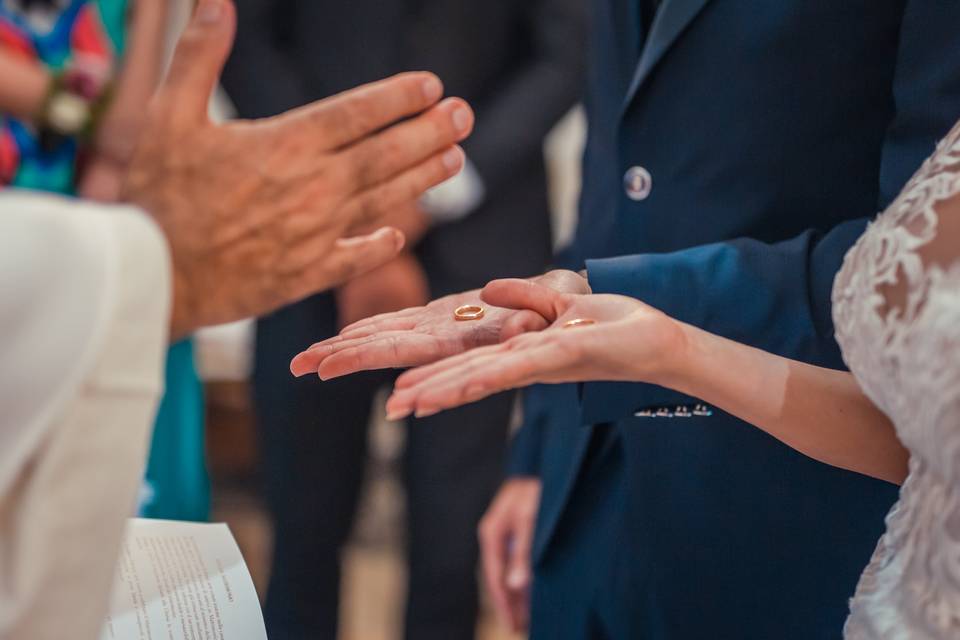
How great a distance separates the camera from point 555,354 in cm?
70

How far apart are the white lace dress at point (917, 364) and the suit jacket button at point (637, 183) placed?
35 centimetres

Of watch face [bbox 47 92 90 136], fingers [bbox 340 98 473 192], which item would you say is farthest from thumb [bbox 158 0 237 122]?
watch face [bbox 47 92 90 136]

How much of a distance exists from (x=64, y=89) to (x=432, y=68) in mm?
603

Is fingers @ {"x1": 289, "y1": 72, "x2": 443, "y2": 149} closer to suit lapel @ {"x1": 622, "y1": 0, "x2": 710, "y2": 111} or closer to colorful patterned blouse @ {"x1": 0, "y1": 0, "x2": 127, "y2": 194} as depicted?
suit lapel @ {"x1": 622, "y1": 0, "x2": 710, "y2": 111}

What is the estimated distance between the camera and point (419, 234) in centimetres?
192

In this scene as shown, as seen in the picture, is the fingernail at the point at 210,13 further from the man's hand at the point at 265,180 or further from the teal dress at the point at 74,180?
the teal dress at the point at 74,180

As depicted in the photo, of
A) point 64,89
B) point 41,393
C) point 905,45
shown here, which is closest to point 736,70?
point 905,45

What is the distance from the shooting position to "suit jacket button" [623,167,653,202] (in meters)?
1.10

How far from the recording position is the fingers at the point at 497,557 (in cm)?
146

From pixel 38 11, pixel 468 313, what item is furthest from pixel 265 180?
pixel 38 11

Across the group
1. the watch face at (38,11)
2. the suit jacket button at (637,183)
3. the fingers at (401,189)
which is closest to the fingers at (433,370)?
the fingers at (401,189)

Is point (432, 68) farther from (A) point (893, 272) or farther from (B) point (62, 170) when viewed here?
(A) point (893, 272)

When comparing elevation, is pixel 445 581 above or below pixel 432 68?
below

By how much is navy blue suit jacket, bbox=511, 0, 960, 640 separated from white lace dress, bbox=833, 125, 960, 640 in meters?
0.21
